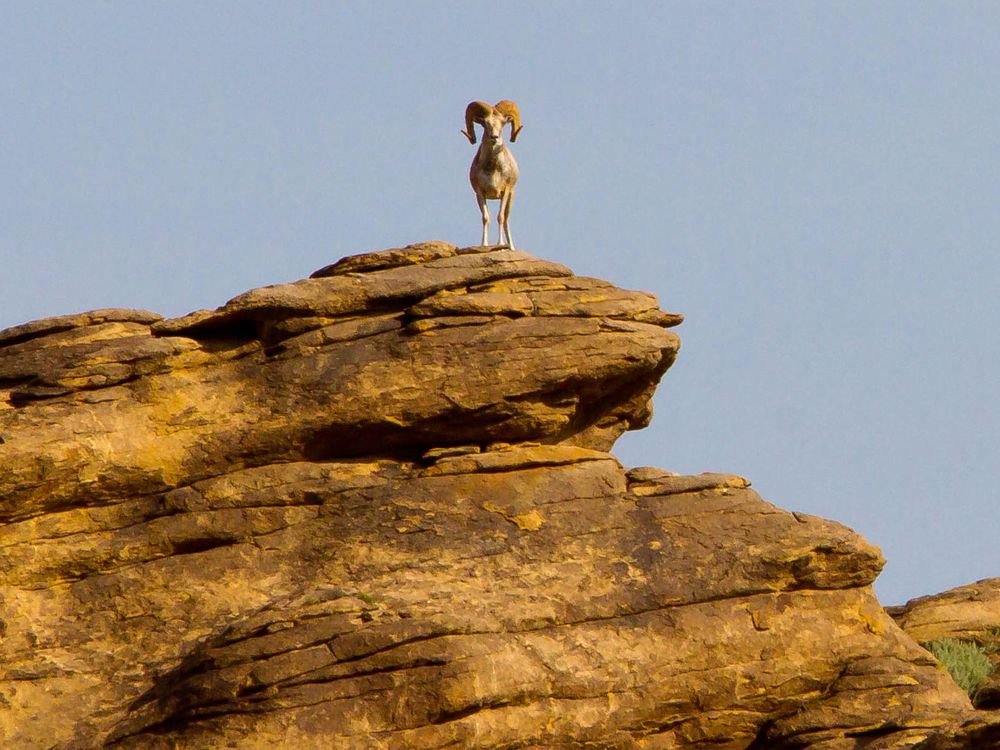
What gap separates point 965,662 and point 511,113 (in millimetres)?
11434

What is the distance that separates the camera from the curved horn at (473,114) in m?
24.7

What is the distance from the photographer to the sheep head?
24.5 meters

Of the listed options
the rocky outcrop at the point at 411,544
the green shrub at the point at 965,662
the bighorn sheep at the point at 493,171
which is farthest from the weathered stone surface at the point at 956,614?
the bighorn sheep at the point at 493,171

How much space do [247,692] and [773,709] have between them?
6882mm

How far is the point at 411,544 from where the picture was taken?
20391 millimetres

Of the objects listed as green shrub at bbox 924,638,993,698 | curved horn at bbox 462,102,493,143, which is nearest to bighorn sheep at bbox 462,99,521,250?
curved horn at bbox 462,102,493,143

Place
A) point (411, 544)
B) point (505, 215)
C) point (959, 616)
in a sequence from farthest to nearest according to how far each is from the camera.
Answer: point (959, 616) → point (505, 215) → point (411, 544)

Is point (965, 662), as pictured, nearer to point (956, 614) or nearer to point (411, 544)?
point (956, 614)

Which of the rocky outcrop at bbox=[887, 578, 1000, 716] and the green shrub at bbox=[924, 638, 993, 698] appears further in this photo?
the rocky outcrop at bbox=[887, 578, 1000, 716]

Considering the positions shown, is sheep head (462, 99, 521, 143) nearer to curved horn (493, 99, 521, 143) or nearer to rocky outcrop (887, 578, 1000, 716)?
curved horn (493, 99, 521, 143)

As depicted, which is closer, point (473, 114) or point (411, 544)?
point (411, 544)

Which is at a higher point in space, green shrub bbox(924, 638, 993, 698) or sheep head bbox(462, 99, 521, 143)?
sheep head bbox(462, 99, 521, 143)

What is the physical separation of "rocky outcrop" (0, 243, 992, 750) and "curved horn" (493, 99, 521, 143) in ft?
11.3

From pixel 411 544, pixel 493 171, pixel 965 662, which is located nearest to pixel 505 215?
pixel 493 171
